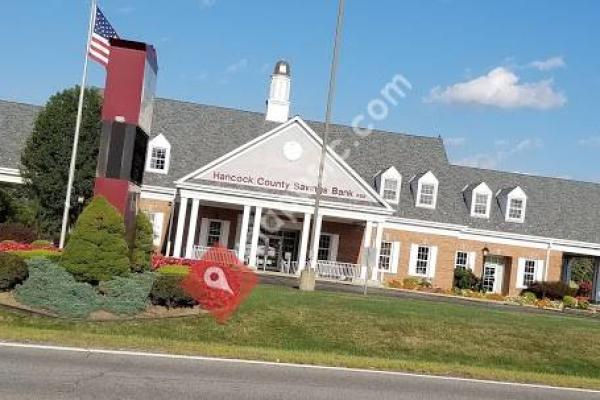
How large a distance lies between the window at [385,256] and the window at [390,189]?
2555 millimetres

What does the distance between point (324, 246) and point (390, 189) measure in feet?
15.9

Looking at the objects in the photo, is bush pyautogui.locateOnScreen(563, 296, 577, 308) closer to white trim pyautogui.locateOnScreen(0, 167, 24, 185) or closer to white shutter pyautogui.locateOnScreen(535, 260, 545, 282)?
white shutter pyautogui.locateOnScreen(535, 260, 545, 282)

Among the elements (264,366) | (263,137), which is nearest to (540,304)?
(263,137)

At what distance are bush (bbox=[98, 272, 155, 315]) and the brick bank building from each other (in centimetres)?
1805

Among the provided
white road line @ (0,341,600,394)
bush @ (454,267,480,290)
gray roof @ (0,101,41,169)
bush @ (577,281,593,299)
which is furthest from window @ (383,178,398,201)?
white road line @ (0,341,600,394)

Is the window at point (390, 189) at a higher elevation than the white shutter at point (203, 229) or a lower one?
higher

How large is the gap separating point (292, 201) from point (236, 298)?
1832 cm

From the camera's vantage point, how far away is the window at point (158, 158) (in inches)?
1598

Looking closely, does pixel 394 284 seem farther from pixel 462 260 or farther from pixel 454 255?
pixel 462 260

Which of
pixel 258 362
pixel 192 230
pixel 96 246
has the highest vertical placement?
pixel 192 230

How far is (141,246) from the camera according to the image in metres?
20.5

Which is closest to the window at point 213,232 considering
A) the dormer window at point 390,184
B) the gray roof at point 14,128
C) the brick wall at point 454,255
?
the brick wall at point 454,255

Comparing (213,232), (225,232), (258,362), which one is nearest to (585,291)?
(225,232)

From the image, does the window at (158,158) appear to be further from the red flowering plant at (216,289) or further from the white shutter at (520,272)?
the white shutter at (520,272)
